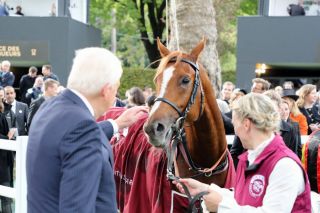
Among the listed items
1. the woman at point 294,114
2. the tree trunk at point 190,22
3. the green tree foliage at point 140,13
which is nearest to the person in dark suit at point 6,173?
the tree trunk at point 190,22

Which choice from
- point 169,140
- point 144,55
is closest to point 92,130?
point 169,140

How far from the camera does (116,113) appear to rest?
5605mm

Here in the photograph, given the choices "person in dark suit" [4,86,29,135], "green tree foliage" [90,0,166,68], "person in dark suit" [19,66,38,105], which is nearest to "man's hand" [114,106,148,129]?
"person in dark suit" [4,86,29,135]

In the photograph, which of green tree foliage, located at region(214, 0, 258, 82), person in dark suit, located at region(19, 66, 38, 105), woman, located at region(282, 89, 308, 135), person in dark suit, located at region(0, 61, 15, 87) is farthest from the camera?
green tree foliage, located at region(214, 0, 258, 82)

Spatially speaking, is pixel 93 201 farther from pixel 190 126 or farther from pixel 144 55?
pixel 144 55

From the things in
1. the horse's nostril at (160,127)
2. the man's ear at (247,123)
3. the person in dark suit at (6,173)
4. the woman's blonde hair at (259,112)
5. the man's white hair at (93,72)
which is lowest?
the person in dark suit at (6,173)

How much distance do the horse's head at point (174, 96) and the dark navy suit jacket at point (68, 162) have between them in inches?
51.6

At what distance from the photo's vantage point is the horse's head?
3.90 m

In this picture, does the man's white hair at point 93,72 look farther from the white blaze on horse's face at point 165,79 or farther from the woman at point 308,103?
the woman at point 308,103

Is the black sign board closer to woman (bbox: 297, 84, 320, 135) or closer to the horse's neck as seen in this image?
woman (bbox: 297, 84, 320, 135)

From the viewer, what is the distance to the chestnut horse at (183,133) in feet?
13.3

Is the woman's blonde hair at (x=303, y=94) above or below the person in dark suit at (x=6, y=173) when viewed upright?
above

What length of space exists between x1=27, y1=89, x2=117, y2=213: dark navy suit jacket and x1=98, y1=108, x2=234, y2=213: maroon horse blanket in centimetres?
190

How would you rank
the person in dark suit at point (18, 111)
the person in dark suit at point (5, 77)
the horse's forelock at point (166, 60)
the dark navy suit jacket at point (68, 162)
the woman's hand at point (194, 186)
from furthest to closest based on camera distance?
the person in dark suit at point (5, 77) < the person in dark suit at point (18, 111) < the horse's forelock at point (166, 60) < the woman's hand at point (194, 186) < the dark navy suit jacket at point (68, 162)
